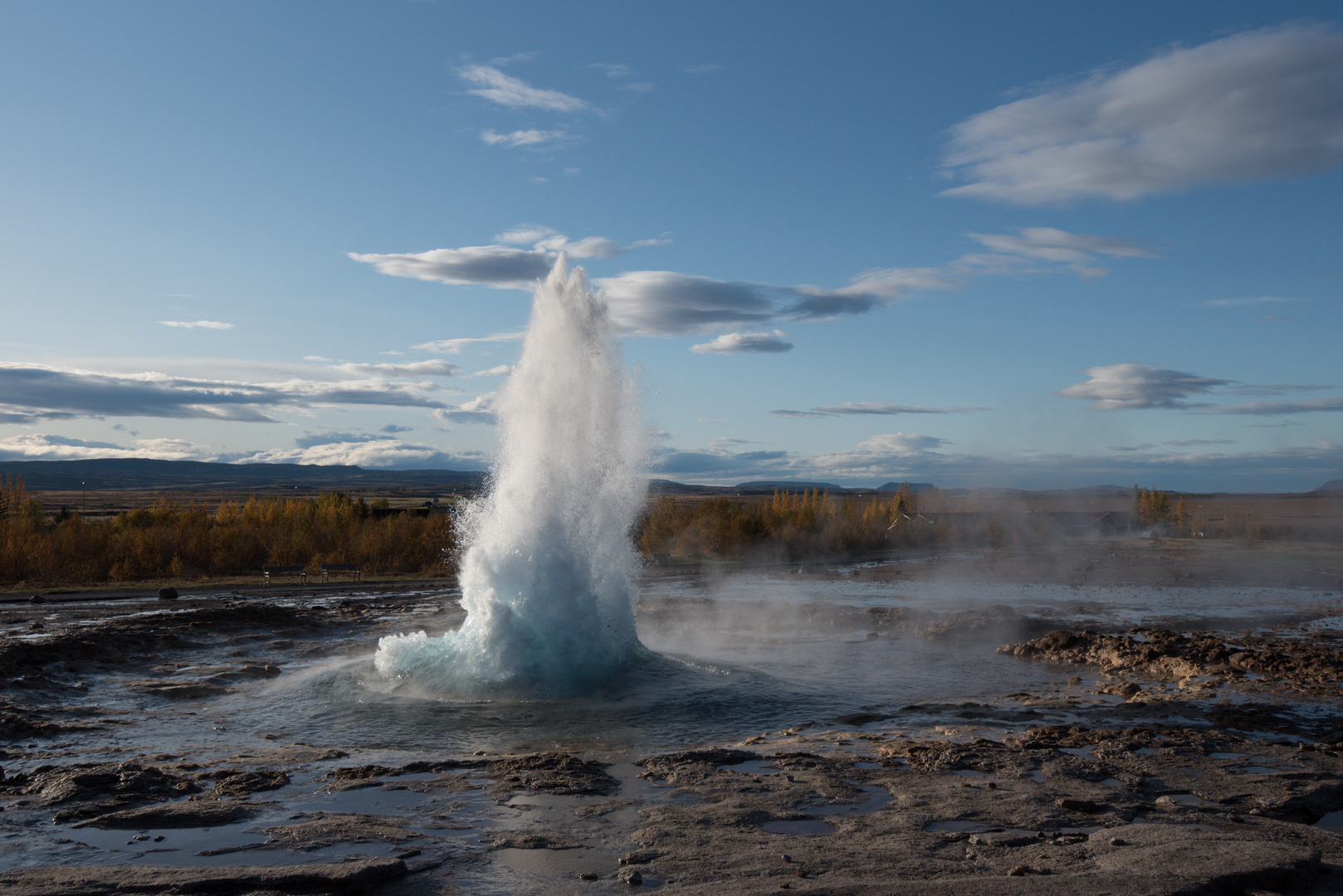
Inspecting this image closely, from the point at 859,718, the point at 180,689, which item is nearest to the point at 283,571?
the point at 180,689

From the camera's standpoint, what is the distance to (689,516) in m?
70.9

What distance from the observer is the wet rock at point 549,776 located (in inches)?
386

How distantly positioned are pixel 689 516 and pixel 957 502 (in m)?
75.2

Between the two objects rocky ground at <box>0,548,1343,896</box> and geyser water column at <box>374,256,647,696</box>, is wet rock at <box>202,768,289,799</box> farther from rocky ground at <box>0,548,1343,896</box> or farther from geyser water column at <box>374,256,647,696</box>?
geyser water column at <box>374,256,647,696</box>

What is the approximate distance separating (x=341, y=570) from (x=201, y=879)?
4517 centimetres

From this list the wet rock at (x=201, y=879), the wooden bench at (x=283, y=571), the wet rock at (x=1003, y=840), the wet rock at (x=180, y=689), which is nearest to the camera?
the wet rock at (x=201, y=879)

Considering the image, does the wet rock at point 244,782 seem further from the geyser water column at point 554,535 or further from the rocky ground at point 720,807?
the geyser water column at point 554,535

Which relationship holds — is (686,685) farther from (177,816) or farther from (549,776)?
(177,816)

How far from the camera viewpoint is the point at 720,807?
9086 millimetres

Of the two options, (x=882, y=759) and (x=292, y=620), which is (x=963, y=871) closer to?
(x=882, y=759)

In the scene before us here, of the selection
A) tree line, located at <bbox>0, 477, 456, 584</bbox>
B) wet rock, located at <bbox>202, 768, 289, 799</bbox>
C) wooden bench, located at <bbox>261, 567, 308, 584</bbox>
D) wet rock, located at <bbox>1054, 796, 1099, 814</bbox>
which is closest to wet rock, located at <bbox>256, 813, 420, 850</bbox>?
wet rock, located at <bbox>202, 768, 289, 799</bbox>

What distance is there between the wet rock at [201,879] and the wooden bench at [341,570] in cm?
3901

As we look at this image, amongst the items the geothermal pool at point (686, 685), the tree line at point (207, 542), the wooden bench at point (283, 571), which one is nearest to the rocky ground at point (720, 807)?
the geothermal pool at point (686, 685)

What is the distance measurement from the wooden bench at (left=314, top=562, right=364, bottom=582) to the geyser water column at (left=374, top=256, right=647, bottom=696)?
30679 mm
